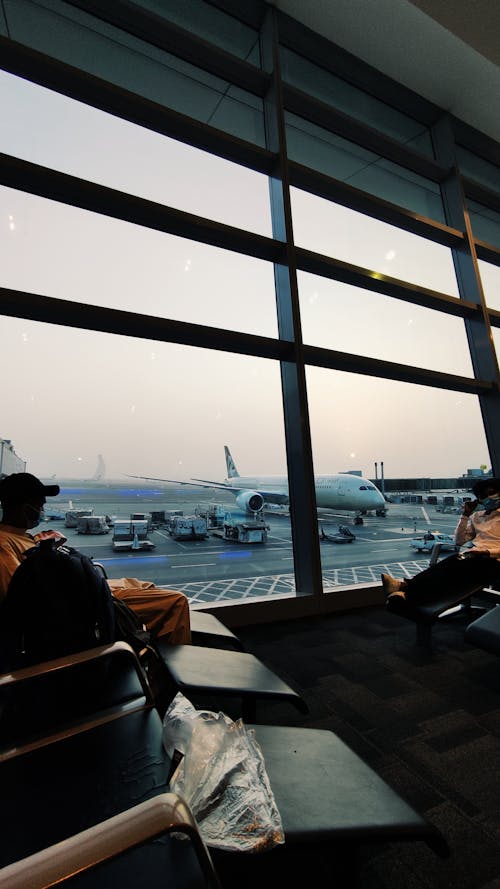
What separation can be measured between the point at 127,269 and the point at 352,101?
3.78 m

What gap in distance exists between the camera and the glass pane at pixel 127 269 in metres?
2.82

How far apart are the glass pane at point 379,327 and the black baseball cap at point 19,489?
2643 mm

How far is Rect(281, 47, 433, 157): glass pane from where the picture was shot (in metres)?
4.11

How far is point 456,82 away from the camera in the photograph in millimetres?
4441

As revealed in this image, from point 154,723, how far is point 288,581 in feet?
7.36

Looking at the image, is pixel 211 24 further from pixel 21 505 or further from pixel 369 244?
pixel 21 505

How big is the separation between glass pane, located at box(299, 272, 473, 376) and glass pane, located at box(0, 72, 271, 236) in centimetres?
91

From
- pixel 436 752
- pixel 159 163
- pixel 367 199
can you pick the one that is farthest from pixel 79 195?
pixel 436 752

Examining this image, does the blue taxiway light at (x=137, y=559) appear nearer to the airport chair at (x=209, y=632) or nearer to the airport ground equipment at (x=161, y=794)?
the airport chair at (x=209, y=632)

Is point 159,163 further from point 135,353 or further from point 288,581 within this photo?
point 288,581

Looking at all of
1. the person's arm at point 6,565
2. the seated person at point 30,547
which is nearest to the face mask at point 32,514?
the seated person at point 30,547

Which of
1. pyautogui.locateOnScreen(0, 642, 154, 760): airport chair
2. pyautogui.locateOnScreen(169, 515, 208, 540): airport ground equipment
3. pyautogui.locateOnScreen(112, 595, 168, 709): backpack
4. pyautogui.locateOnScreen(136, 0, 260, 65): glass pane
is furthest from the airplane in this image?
pyautogui.locateOnScreen(136, 0, 260, 65): glass pane

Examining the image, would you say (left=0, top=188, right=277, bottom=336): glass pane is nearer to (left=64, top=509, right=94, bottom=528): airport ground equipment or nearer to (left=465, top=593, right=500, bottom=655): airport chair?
(left=64, top=509, right=94, bottom=528): airport ground equipment

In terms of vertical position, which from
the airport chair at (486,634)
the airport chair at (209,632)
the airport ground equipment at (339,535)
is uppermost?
the airport ground equipment at (339,535)
